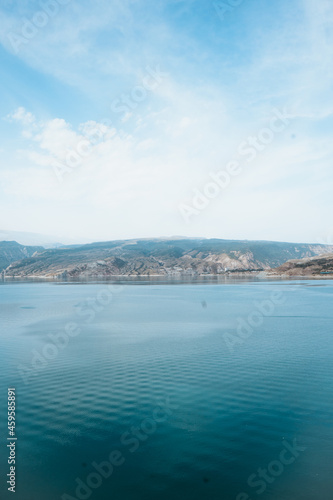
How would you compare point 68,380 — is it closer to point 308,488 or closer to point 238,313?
point 308,488

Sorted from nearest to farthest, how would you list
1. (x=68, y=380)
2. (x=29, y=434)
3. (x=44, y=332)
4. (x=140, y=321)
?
(x=29, y=434) → (x=68, y=380) → (x=44, y=332) → (x=140, y=321)

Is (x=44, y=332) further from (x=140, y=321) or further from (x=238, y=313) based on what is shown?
(x=238, y=313)

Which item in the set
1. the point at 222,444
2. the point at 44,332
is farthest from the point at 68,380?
the point at 44,332

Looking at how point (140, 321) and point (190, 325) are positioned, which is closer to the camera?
point (190, 325)

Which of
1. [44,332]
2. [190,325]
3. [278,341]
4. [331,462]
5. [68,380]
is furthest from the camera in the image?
[190,325]

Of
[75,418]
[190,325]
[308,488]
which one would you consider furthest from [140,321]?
[308,488]

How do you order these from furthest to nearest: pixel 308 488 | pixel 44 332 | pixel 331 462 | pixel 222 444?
pixel 44 332, pixel 222 444, pixel 331 462, pixel 308 488
